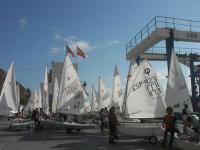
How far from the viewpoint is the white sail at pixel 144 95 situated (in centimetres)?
1598

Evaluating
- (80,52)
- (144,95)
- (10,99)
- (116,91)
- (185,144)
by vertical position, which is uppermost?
(80,52)

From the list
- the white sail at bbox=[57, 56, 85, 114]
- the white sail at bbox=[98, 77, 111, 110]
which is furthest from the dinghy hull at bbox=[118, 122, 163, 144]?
the white sail at bbox=[98, 77, 111, 110]

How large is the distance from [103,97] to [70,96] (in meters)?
16.6

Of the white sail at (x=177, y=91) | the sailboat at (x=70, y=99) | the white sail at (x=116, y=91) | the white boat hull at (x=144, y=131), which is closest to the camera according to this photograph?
the white boat hull at (x=144, y=131)

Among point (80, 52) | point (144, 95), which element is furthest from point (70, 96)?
point (144, 95)

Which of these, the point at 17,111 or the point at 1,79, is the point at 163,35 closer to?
the point at 17,111

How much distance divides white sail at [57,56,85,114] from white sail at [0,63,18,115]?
117 inches

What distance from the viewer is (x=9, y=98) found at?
2277cm

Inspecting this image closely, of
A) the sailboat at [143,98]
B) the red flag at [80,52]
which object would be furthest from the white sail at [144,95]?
the red flag at [80,52]

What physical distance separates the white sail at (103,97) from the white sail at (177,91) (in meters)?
22.5

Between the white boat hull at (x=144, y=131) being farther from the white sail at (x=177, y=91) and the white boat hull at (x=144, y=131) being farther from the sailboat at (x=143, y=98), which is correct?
the white sail at (x=177, y=91)

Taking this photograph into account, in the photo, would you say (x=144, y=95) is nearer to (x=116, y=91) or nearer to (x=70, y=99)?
(x=70, y=99)

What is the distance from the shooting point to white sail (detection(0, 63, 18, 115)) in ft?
73.5

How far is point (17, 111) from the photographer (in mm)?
23094
